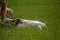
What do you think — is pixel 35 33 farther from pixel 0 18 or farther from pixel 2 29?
pixel 0 18

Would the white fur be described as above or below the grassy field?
above

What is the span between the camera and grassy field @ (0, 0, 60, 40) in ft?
12.6

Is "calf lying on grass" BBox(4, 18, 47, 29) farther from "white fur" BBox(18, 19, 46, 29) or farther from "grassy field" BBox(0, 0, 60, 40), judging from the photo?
"grassy field" BBox(0, 0, 60, 40)

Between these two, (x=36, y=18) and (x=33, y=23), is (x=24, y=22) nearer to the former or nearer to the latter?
(x=33, y=23)

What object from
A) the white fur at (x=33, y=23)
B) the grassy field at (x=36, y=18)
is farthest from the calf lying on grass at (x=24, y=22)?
the grassy field at (x=36, y=18)

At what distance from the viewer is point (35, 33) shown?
12.8ft

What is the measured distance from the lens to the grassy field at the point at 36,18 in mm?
3848

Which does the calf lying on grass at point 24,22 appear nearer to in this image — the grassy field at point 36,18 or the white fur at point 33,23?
the white fur at point 33,23

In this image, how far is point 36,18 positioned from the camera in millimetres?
4809

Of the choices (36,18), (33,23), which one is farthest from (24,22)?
(36,18)

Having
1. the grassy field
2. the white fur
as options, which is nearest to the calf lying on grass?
the white fur

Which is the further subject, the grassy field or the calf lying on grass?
the calf lying on grass

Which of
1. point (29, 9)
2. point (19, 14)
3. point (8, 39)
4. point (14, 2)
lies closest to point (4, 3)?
point (8, 39)

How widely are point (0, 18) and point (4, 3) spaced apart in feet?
1.84
